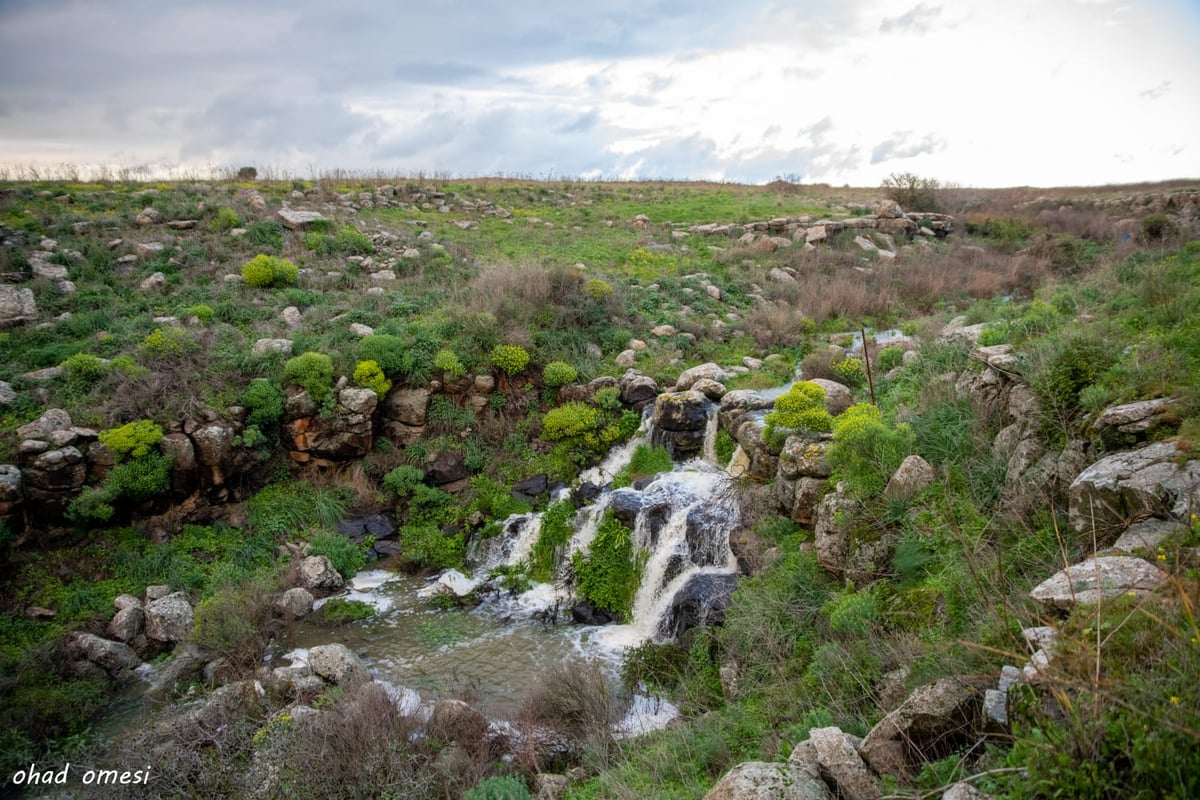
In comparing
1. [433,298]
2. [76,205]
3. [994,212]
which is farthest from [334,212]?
[994,212]

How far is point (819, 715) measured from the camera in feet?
14.4

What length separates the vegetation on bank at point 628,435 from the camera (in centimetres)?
411

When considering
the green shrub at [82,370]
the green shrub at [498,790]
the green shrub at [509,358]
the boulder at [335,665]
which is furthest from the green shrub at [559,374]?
the green shrub at [498,790]

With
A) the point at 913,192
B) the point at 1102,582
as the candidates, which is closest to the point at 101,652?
the point at 1102,582

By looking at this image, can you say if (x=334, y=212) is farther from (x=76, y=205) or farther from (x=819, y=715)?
(x=819, y=715)

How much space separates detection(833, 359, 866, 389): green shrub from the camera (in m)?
10.6

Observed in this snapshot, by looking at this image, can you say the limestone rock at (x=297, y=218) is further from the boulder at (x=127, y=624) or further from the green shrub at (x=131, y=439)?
the boulder at (x=127, y=624)

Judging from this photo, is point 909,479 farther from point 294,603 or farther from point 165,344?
point 165,344

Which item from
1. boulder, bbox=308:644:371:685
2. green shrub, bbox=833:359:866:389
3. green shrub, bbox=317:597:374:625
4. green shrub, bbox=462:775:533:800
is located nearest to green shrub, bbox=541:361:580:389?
green shrub, bbox=833:359:866:389

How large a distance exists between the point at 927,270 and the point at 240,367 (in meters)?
17.6

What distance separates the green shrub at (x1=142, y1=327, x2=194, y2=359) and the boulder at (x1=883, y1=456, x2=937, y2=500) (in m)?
→ 11.9

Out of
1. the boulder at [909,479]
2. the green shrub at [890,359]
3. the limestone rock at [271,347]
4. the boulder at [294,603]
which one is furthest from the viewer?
the limestone rock at [271,347]

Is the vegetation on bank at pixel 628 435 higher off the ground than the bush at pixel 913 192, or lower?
lower

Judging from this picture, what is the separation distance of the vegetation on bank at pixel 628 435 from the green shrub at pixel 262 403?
8 centimetres
